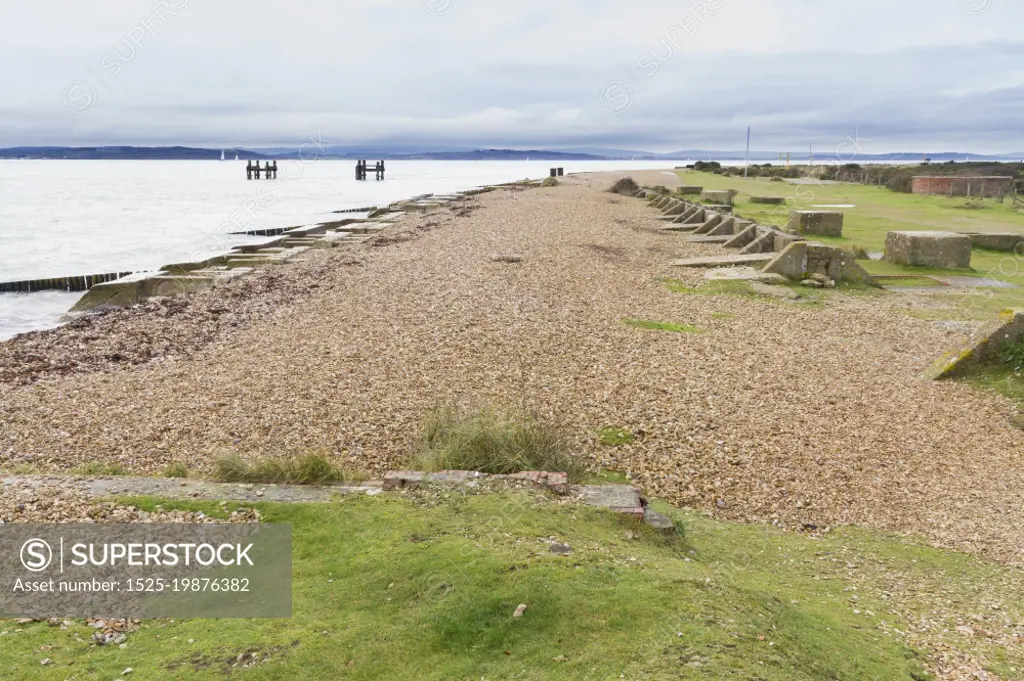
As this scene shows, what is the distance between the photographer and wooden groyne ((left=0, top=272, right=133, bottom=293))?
19750mm

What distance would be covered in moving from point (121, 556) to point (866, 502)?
17.1 feet

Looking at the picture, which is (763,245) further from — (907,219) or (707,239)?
(907,219)

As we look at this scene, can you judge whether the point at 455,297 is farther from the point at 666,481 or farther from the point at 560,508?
the point at 560,508

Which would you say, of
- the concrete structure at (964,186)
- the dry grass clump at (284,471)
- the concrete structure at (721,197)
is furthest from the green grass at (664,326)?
the concrete structure at (964,186)

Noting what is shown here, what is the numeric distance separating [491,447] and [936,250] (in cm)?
1505

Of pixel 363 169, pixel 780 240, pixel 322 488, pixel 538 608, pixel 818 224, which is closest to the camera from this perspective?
pixel 538 608

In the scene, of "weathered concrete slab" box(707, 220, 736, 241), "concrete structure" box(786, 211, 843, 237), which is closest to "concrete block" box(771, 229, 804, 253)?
"concrete structure" box(786, 211, 843, 237)

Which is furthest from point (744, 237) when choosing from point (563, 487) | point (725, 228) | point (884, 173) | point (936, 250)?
point (884, 173)

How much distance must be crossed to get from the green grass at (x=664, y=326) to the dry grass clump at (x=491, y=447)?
16.2 ft

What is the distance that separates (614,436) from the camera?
23.1 ft

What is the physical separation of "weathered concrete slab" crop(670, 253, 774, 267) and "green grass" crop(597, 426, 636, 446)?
10.6 meters

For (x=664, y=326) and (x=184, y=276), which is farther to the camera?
(x=184, y=276)

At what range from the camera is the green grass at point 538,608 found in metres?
3.28

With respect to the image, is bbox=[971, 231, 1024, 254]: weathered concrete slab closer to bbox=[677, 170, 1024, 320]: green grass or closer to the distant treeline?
bbox=[677, 170, 1024, 320]: green grass
